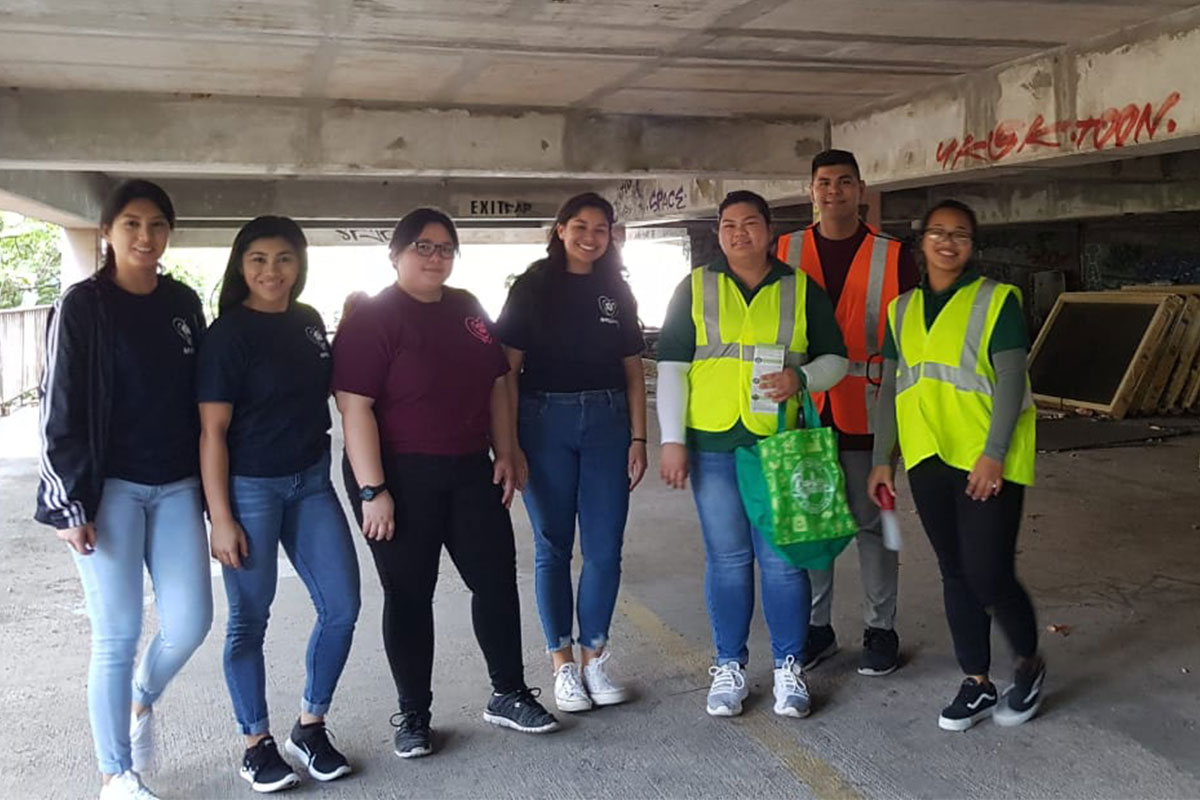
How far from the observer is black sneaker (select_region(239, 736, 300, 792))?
324 cm

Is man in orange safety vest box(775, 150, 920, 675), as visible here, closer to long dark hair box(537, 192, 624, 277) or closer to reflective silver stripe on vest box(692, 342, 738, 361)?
reflective silver stripe on vest box(692, 342, 738, 361)

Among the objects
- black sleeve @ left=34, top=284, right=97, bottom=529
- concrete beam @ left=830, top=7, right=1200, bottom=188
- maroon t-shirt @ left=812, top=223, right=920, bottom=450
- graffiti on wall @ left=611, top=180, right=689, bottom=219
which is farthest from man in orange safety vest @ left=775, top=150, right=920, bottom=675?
graffiti on wall @ left=611, top=180, right=689, bottom=219

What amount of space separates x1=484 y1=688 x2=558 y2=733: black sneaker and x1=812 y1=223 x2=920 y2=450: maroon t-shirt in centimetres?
147

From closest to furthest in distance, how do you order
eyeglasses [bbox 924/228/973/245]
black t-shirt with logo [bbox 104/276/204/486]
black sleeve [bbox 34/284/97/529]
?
1. black sleeve [bbox 34/284/97/529]
2. black t-shirt with logo [bbox 104/276/204/486]
3. eyeglasses [bbox 924/228/973/245]

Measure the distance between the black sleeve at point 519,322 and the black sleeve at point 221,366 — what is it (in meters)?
0.91

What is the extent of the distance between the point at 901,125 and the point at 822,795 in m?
6.48

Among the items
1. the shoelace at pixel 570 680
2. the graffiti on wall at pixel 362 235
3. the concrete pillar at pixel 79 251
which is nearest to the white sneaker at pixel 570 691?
the shoelace at pixel 570 680

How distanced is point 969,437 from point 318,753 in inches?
91.0

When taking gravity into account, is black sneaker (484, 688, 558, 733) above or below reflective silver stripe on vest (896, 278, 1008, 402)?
below

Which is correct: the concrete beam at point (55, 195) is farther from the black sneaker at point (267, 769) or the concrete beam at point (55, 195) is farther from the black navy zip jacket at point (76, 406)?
the black sneaker at point (267, 769)

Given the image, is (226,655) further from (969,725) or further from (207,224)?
(207,224)

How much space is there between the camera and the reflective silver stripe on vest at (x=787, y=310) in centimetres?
362

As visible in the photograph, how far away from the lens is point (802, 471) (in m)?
3.58

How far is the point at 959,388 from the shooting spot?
11.4 feet
